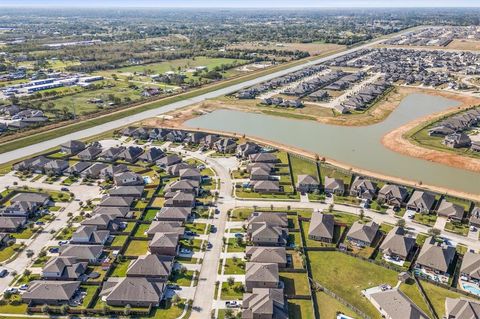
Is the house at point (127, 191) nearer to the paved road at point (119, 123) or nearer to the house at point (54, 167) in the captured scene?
the house at point (54, 167)

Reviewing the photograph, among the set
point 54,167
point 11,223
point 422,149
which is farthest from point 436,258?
point 54,167

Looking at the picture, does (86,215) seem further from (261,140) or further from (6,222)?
(261,140)

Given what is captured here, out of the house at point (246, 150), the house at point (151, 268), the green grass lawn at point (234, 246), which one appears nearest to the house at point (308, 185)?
the house at point (246, 150)

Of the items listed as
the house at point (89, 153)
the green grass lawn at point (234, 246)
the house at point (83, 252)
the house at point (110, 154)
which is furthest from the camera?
the house at point (89, 153)

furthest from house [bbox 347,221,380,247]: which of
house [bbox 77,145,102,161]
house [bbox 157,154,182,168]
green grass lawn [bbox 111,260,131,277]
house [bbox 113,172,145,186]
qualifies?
house [bbox 77,145,102,161]

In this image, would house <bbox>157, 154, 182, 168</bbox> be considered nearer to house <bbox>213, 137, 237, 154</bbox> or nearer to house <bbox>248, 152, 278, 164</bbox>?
house <bbox>213, 137, 237, 154</bbox>

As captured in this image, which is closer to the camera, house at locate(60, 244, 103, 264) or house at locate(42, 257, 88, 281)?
house at locate(42, 257, 88, 281)
